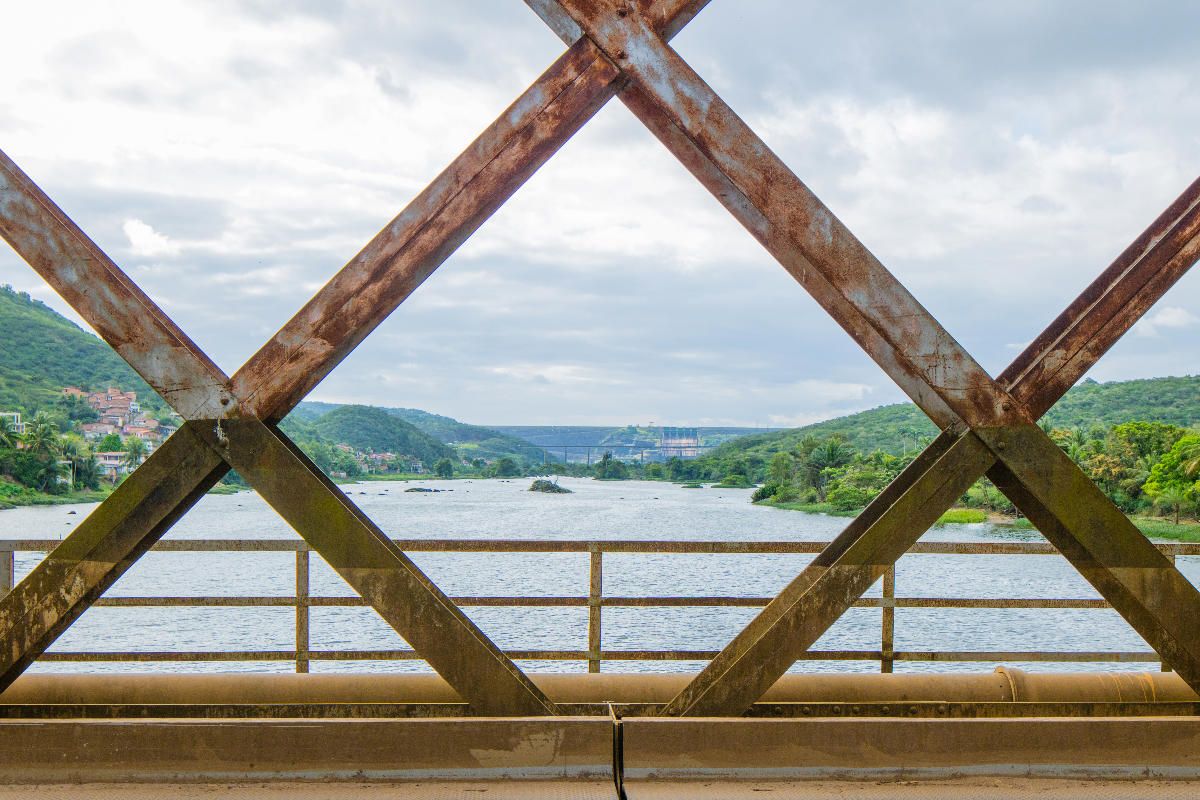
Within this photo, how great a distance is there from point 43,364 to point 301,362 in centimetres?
12174

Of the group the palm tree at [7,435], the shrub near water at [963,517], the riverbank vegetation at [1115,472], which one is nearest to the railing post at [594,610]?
the riverbank vegetation at [1115,472]

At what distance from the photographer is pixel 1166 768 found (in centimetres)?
308

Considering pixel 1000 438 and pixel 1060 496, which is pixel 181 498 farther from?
pixel 1060 496

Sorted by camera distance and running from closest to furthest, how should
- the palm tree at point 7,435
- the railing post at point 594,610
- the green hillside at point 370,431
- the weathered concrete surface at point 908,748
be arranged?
the weathered concrete surface at point 908,748 < the railing post at point 594,610 < the palm tree at point 7,435 < the green hillside at point 370,431

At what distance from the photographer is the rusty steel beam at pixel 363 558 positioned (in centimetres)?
284

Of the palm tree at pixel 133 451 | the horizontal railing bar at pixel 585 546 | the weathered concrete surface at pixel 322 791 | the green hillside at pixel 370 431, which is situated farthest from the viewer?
the green hillside at pixel 370 431

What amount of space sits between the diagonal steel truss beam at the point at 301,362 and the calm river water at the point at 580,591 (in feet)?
49.8

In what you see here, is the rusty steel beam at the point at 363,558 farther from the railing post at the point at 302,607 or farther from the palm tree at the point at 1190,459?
the palm tree at the point at 1190,459

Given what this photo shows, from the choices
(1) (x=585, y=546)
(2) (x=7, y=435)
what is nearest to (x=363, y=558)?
(1) (x=585, y=546)

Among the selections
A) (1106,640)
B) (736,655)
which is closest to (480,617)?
(1106,640)

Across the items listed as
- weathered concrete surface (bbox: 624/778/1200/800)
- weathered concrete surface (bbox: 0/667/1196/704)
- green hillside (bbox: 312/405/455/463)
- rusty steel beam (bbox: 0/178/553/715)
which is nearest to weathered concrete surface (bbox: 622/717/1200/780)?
weathered concrete surface (bbox: 624/778/1200/800)

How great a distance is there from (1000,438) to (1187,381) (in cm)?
11116

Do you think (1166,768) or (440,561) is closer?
(1166,768)

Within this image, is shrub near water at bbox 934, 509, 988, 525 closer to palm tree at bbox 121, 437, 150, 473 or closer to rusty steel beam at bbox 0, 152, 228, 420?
rusty steel beam at bbox 0, 152, 228, 420
